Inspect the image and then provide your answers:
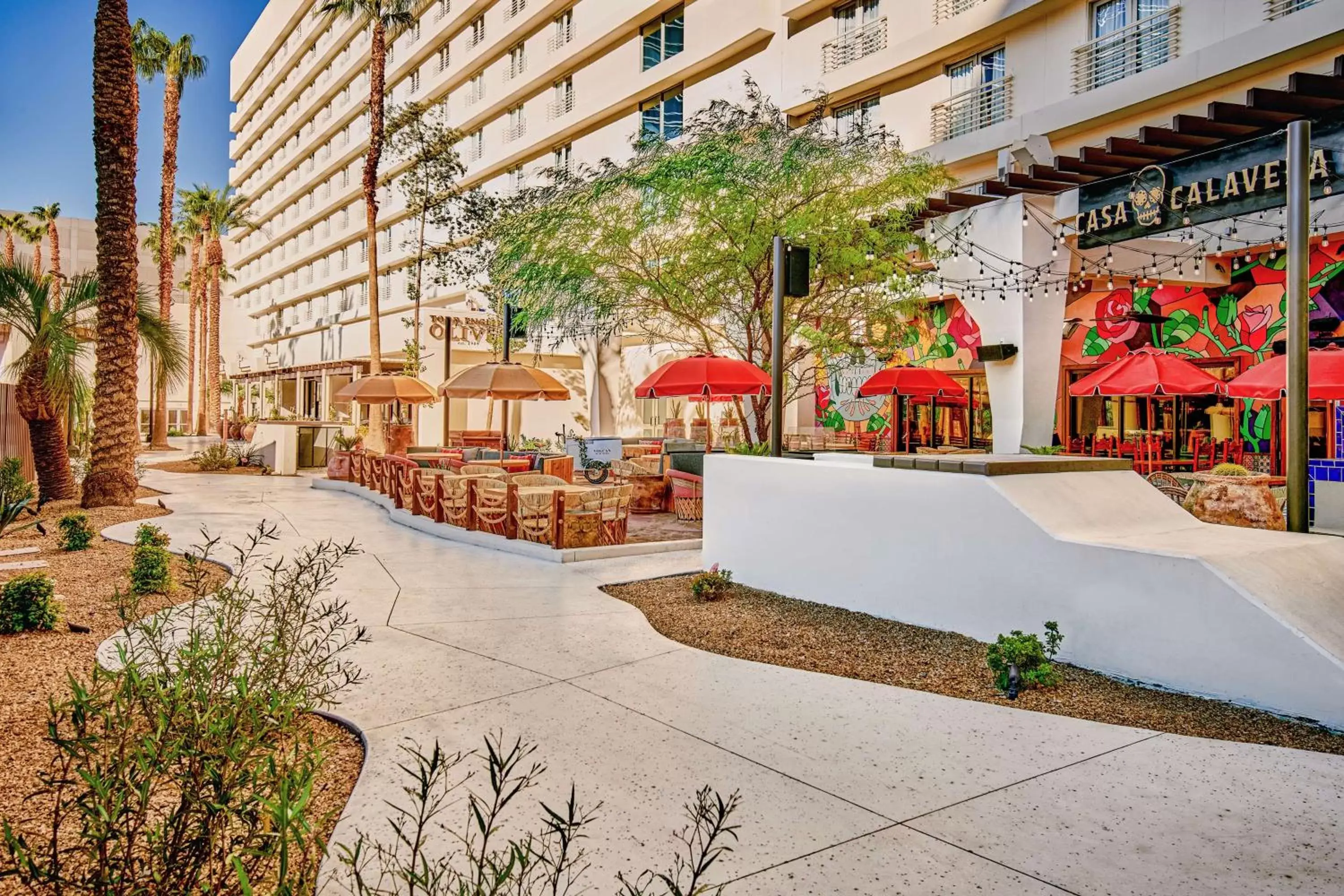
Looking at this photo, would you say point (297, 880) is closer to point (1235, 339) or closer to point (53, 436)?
point (53, 436)

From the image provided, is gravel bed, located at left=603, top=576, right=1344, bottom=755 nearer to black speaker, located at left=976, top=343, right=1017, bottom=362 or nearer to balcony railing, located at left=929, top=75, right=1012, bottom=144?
black speaker, located at left=976, top=343, right=1017, bottom=362

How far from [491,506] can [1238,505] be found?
28.3ft

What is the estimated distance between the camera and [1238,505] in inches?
340

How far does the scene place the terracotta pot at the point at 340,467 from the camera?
18.7m

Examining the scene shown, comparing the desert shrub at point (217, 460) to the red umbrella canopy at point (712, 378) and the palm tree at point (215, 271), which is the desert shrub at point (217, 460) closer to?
the red umbrella canopy at point (712, 378)

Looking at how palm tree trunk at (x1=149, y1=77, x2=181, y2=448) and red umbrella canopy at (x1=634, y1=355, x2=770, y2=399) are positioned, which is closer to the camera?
red umbrella canopy at (x1=634, y1=355, x2=770, y2=399)

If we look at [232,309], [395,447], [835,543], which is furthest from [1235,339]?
[232,309]

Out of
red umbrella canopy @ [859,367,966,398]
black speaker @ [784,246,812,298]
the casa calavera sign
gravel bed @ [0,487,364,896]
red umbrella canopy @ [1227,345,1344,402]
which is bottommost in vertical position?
gravel bed @ [0,487,364,896]

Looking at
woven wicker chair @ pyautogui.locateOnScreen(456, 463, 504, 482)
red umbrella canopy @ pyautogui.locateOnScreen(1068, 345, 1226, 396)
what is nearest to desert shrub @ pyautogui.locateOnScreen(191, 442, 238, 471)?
woven wicker chair @ pyautogui.locateOnScreen(456, 463, 504, 482)

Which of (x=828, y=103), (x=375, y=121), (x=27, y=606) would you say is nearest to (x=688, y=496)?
(x=27, y=606)

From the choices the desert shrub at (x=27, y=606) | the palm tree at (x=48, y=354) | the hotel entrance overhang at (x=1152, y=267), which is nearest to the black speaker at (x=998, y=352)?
the hotel entrance overhang at (x=1152, y=267)

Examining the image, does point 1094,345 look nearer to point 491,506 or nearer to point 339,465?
point 491,506

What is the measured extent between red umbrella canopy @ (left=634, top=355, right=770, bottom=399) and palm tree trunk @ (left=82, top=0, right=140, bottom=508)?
809cm

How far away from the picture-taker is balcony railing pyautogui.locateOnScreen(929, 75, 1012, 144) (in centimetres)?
1664
